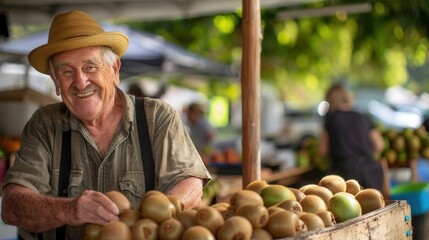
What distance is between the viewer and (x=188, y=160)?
3.44m

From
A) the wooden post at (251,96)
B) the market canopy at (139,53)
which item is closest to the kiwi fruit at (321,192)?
the wooden post at (251,96)

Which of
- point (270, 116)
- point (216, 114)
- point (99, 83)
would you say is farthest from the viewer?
point (216, 114)

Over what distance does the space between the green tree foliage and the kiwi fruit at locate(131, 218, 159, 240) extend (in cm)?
795

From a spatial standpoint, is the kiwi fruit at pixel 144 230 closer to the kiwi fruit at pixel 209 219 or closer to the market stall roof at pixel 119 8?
the kiwi fruit at pixel 209 219

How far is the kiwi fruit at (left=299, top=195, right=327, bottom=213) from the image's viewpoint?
3109mm

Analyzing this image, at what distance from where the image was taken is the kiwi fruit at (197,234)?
2572 millimetres

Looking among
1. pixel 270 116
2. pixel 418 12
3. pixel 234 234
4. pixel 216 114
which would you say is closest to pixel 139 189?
pixel 234 234

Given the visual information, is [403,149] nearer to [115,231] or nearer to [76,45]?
[76,45]

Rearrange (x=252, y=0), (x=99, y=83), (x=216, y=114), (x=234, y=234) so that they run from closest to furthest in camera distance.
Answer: (x=234, y=234)
(x=99, y=83)
(x=252, y=0)
(x=216, y=114)

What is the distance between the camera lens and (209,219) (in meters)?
2.71

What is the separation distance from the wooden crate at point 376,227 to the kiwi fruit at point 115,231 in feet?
2.24

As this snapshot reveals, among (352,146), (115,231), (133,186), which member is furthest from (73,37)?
(352,146)

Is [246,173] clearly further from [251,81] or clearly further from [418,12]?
[418,12]

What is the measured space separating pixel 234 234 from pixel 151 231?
0.33 meters
